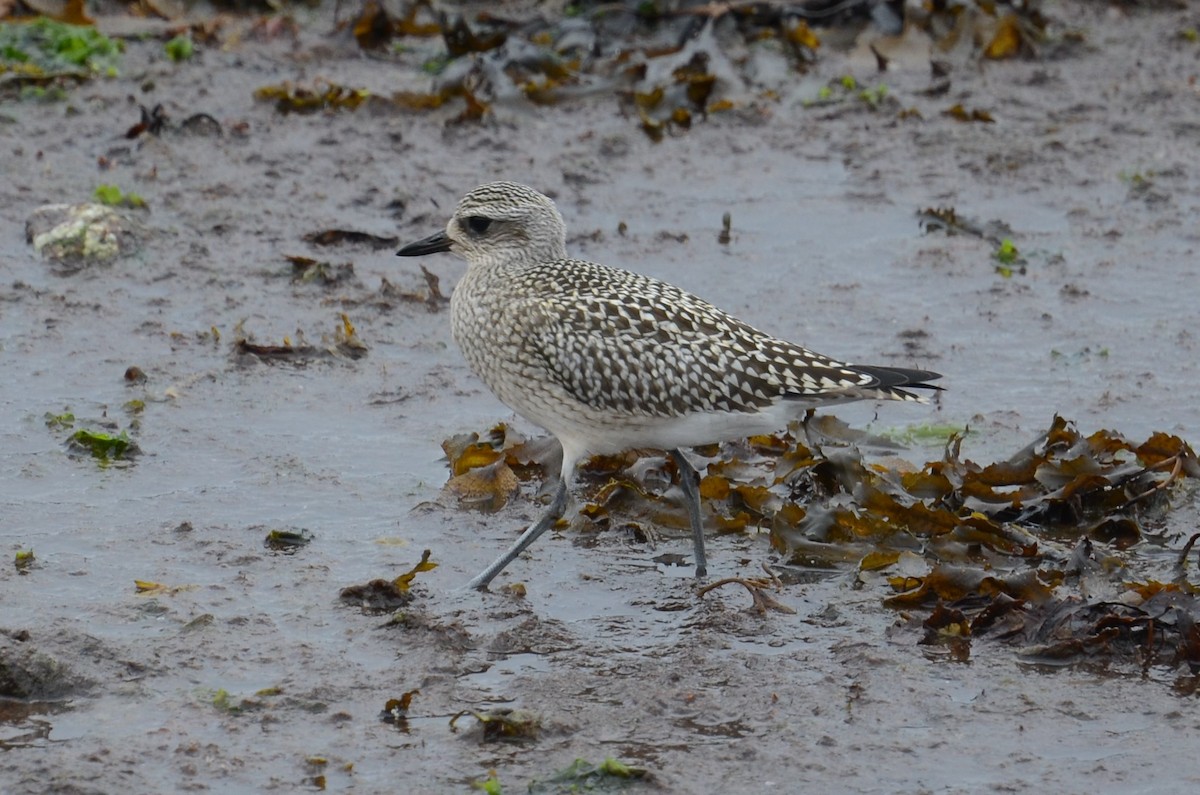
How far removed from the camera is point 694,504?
7.39m

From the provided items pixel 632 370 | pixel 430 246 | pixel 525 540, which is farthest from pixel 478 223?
pixel 525 540

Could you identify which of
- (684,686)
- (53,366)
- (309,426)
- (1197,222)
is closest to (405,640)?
(684,686)

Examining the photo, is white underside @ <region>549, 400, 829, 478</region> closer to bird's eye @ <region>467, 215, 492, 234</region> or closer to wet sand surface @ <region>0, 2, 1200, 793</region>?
wet sand surface @ <region>0, 2, 1200, 793</region>

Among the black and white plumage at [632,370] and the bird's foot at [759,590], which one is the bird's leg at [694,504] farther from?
the bird's foot at [759,590]

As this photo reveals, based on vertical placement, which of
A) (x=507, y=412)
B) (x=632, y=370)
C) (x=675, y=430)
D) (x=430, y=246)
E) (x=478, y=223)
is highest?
(x=478, y=223)

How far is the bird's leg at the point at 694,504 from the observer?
24.0 feet

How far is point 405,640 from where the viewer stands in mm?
6539

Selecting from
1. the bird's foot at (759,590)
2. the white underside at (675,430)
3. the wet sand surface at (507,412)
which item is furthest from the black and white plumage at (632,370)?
the wet sand surface at (507,412)

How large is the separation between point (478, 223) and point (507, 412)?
4.86 feet

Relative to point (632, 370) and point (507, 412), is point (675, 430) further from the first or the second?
point (507, 412)

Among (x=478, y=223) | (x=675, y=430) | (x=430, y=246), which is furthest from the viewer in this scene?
(x=430, y=246)

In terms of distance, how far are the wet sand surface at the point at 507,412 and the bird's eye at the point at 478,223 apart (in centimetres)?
121

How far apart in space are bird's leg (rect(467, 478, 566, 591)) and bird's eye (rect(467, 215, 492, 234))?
122 cm

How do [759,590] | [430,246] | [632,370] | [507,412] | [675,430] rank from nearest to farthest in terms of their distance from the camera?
[759,590] → [632,370] → [675,430] → [430,246] → [507,412]
